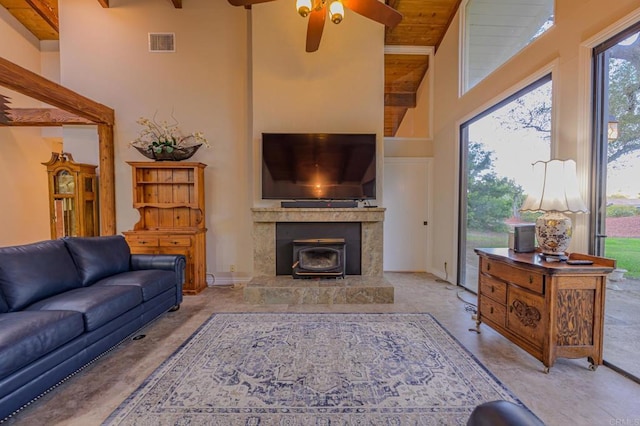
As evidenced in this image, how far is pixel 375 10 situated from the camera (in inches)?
96.5

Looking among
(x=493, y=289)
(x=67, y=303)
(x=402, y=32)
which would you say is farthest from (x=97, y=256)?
(x=402, y=32)

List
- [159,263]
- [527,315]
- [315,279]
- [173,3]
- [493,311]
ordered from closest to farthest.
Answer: [527,315], [493,311], [159,263], [315,279], [173,3]

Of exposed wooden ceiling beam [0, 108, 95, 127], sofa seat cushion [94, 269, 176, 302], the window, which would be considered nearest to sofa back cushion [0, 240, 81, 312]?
sofa seat cushion [94, 269, 176, 302]

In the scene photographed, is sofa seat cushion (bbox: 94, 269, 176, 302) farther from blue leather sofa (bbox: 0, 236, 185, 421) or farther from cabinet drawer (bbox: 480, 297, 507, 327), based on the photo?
cabinet drawer (bbox: 480, 297, 507, 327)

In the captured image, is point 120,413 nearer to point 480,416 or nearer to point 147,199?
point 480,416

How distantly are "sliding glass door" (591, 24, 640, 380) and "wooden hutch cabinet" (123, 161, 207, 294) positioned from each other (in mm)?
4452

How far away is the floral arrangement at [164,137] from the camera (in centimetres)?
423

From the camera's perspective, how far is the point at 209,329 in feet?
9.53

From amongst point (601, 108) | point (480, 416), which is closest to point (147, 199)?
point (480, 416)

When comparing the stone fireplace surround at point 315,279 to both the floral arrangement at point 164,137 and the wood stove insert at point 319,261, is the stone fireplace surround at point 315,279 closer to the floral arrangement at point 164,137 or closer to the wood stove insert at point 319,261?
the wood stove insert at point 319,261

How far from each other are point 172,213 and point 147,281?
1.90 m

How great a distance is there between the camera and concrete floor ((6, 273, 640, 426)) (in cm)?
173

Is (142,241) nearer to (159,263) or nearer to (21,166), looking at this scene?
(159,263)

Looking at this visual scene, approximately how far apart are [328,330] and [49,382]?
2092mm
